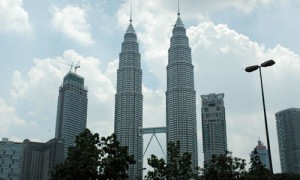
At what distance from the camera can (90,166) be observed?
3947 cm

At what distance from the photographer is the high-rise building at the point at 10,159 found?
15838 cm

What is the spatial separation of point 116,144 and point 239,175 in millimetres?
16723

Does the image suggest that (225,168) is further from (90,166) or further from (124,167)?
(90,166)

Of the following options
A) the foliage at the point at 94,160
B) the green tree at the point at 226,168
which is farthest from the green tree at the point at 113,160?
the green tree at the point at 226,168

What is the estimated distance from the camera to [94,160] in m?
40.0

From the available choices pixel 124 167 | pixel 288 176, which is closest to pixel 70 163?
pixel 124 167

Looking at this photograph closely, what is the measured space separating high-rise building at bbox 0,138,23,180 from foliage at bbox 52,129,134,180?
125m

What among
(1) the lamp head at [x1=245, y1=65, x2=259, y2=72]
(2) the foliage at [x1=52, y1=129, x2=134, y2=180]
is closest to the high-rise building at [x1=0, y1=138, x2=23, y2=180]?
(2) the foliage at [x1=52, y1=129, x2=134, y2=180]

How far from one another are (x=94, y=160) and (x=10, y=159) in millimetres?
133350

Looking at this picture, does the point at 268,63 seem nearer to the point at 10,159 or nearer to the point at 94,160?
the point at 94,160

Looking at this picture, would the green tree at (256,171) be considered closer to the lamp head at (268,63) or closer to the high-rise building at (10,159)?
the lamp head at (268,63)

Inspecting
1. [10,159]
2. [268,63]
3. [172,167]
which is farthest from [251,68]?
[10,159]

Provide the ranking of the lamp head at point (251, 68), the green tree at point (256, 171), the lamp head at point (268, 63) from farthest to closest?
the green tree at point (256, 171) < the lamp head at point (251, 68) < the lamp head at point (268, 63)

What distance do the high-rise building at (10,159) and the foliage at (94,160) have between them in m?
125
